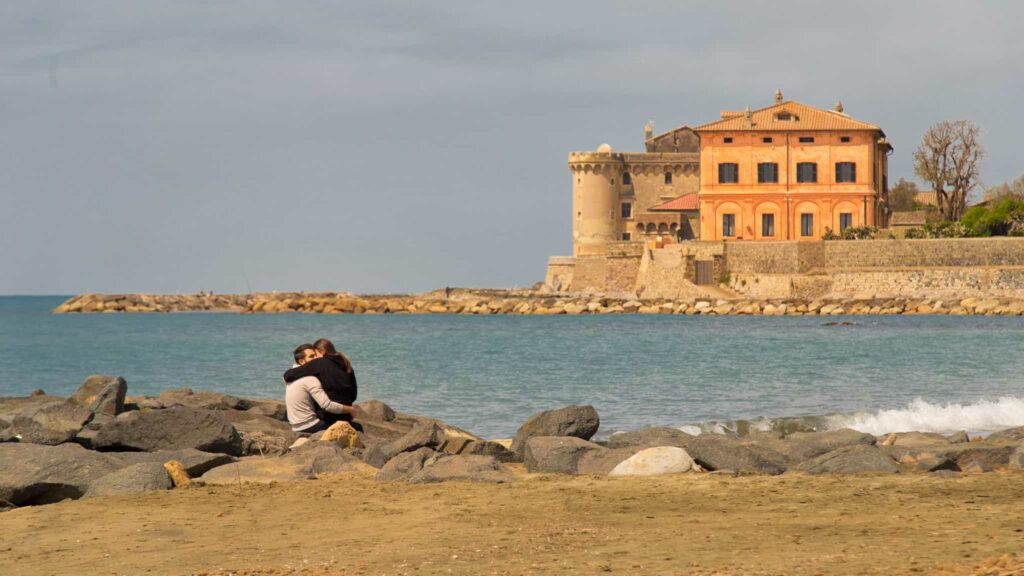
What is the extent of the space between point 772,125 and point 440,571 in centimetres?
5414

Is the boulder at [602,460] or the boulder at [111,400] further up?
the boulder at [111,400]

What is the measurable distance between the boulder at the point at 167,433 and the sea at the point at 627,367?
19.7ft

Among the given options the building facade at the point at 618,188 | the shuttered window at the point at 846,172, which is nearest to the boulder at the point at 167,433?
the shuttered window at the point at 846,172

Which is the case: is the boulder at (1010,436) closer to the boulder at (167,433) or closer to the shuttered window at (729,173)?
the boulder at (167,433)

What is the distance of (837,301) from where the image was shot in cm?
5759

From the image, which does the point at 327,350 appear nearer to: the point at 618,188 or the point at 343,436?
the point at 343,436

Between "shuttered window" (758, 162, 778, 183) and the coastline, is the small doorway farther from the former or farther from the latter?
the coastline

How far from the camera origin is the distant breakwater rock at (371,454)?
977 centimetres

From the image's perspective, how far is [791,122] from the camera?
59.0m

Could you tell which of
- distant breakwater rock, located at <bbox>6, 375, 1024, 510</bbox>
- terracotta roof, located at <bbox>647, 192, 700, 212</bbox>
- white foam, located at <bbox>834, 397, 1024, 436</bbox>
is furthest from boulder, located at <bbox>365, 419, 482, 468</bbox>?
terracotta roof, located at <bbox>647, 192, 700, 212</bbox>

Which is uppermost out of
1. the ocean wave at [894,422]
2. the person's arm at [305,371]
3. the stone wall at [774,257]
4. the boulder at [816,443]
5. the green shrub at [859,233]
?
the green shrub at [859,233]

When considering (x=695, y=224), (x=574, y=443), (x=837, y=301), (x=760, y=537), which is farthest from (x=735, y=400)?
(x=695, y=224)

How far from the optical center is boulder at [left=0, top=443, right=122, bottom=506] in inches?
366

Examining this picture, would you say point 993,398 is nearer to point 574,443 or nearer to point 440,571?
point 574,443
